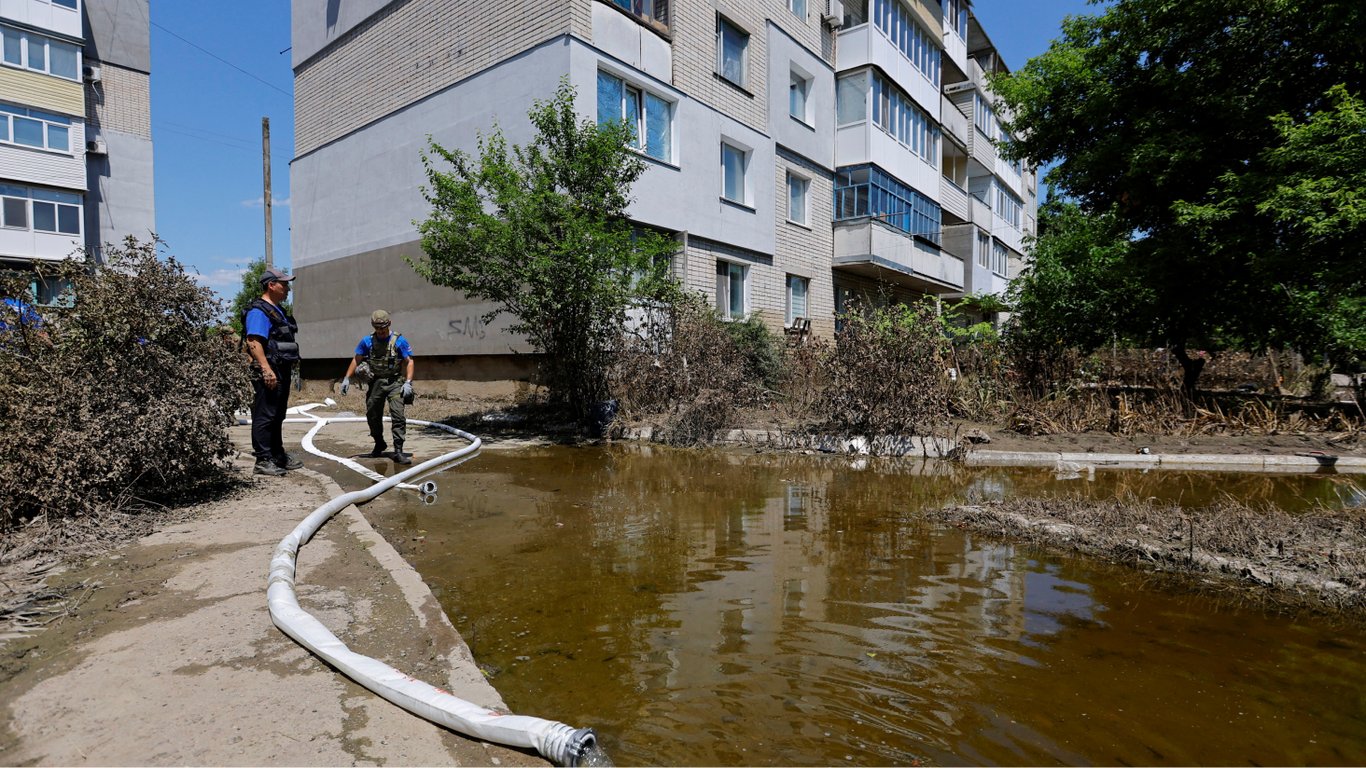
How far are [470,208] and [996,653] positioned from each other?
9251mm

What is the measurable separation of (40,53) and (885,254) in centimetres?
3052

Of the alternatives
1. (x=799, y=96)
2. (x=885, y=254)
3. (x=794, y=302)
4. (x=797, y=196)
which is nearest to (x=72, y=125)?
(x=799, y=96)

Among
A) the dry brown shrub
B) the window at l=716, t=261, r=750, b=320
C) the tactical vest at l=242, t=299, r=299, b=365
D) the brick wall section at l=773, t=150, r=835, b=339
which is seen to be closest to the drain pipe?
the tactical vest at l=242, t=299, r=299, b=365

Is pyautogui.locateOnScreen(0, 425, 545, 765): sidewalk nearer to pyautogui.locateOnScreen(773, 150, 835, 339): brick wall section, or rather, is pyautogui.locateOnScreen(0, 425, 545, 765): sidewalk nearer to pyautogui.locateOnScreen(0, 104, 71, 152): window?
pyautogui.locateOnScreen(773, 150, 835, 339): brick wall section

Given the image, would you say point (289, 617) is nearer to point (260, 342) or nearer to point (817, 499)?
point (260, 342)

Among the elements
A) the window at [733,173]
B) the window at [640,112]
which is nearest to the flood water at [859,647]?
the window at [640,112]

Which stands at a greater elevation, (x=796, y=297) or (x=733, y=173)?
(x=733, y=173)

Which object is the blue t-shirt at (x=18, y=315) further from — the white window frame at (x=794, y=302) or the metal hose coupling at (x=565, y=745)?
the white window frame at (x=794, y=302)

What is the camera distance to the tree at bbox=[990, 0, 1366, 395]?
1054 cm

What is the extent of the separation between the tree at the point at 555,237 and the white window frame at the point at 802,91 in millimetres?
11120

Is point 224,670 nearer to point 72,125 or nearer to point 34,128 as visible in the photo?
point 34,128

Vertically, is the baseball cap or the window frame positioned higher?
the window frame

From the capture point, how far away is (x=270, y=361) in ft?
22.7

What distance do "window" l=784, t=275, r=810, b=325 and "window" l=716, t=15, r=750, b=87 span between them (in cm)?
572
